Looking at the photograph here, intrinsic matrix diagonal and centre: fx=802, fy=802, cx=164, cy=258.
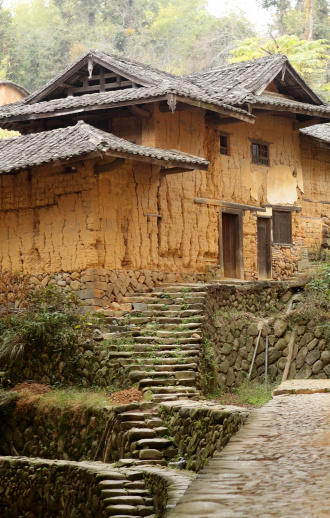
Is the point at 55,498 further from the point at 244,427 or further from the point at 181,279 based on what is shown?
the point at 181,279

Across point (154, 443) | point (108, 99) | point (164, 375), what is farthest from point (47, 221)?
point (154, 443)

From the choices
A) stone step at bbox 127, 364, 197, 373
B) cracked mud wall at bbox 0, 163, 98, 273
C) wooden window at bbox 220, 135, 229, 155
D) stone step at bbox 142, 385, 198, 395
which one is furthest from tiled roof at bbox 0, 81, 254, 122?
stone step at bbox 142, 385, 198, 395

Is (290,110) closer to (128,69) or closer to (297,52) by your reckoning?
(128,69)

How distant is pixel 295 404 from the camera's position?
11000 millimetres

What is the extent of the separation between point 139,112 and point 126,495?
10662mm

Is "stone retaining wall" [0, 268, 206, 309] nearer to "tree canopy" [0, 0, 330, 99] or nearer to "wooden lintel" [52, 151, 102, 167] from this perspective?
"wooden lintel" [52, 151, 102, 167]

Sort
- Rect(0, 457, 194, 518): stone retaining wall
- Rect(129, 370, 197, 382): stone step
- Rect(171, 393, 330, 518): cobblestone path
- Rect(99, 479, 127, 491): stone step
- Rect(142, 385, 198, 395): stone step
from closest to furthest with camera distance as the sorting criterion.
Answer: Rect(171, 393, 330, 518): cobblestone path
Rect(0, 457, 194, 518): stone retaining wall
Rect(99, 479, 127, 491): stone step
Rect(142, 385, 198, 395): stone step
Rect(129, 370, 197, 382): stone step

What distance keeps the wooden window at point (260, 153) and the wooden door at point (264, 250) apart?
1.60m

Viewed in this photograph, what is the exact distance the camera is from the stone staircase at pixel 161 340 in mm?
13852

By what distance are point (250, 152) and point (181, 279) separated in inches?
189

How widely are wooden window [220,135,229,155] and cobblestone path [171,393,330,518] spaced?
12.2 m

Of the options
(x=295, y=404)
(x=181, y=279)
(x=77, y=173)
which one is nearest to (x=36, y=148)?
(x=77, y=173)

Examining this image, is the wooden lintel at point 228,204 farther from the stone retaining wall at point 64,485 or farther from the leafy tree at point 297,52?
the leafy tree at point 297,52

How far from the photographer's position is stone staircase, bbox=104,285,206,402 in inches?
545
